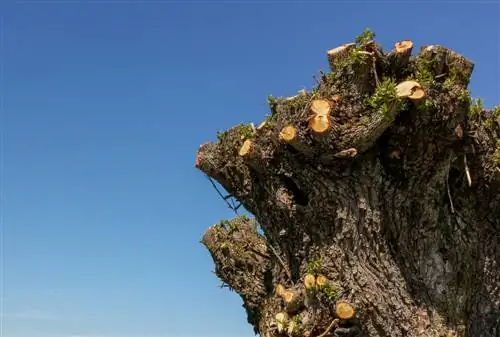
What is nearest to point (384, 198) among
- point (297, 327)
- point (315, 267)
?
point (315, 267)

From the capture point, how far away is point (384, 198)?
846 centimetres

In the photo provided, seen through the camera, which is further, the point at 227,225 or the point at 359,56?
the point at 227,225

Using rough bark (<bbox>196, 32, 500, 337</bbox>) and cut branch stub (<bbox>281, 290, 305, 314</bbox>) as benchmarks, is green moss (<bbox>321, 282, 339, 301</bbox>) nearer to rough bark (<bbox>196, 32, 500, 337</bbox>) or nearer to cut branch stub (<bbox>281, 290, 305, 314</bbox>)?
rough bark (<bbox>196, 32, 500, 337</bbox>)

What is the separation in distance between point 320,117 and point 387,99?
0.94 meters

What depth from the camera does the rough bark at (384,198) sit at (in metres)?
8.13

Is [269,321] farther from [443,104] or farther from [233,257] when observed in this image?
[443,104]

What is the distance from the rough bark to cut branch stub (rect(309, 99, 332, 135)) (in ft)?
0.11

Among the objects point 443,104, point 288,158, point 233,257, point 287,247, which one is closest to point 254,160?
point 288,158

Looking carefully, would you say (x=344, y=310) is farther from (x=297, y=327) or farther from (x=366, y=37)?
(x=366, y=37)

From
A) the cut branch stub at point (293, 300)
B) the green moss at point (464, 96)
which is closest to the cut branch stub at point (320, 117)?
the green moss at point (464, 96)

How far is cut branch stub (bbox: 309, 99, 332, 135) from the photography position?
7.92 meters

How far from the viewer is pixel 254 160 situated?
8953 millimetres

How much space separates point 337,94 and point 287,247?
8.65 ft

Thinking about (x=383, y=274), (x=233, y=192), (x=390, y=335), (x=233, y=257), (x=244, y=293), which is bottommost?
(x=390, y=335)
